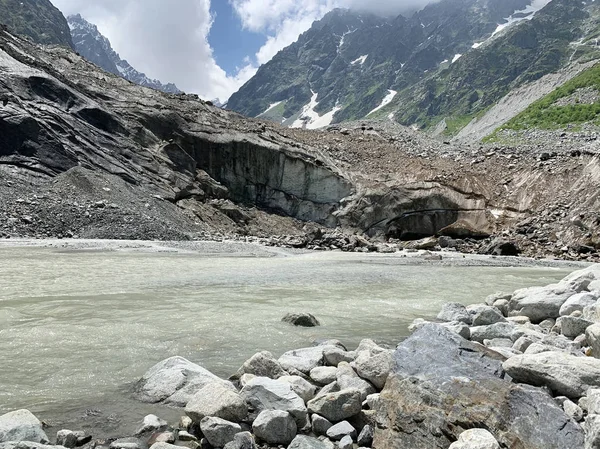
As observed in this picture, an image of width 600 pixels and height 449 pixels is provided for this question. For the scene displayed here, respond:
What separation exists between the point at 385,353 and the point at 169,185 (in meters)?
36.8

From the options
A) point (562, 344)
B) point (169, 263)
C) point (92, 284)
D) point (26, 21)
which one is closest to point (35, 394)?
point (562, 344)

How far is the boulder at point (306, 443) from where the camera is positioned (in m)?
3.99

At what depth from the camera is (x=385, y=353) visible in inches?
215

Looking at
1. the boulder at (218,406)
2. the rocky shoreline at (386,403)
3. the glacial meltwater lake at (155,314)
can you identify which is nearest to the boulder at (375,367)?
the rocky shoreline at (386,403)

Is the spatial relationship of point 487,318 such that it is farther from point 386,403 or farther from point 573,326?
point 386,403

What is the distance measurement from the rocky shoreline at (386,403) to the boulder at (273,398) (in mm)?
11

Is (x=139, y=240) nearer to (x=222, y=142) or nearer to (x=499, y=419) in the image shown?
(x=222, y=142)

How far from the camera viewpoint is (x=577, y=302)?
328 inches

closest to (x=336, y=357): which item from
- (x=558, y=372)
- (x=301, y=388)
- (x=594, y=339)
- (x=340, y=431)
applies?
(x=301, y=388)

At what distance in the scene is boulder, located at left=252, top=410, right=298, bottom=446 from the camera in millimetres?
4230

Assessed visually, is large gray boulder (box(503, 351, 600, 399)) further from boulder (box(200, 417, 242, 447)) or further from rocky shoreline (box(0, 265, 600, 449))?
boulder (box(200, 417, 242, 447))

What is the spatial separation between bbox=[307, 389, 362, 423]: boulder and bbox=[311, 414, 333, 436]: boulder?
0.35 ft

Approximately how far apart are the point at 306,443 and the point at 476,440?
4.70ft

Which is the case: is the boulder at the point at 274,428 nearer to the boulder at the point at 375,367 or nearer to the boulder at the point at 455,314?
the boulder at the point at 375,367
